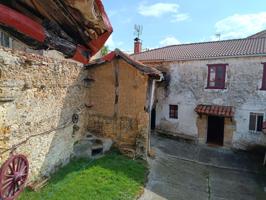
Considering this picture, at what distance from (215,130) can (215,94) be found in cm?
266

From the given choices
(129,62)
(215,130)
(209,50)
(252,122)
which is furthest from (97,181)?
(209,50)

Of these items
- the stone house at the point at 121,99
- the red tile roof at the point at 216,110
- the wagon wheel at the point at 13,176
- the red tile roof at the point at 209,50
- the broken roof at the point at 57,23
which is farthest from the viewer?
the red tile roof at the point at 209,50

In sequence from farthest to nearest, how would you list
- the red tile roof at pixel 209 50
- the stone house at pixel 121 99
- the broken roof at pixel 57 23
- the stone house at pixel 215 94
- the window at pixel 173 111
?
1. the window at pixel 173 111
2. the red tile roof at pixel 209 50
3. the stone house at pixel 215 94
4. the stone house at pixel 121 99
5. the broken roof at pixel 57 23

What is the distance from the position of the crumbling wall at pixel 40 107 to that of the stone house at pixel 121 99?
81 centimetres

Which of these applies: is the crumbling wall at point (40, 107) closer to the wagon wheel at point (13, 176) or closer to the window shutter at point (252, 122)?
the wagon wheel at point (13, 176)

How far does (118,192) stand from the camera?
7559 mm

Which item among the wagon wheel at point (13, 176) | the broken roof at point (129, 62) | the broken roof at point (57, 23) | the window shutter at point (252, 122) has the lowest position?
the wagon wheel at point (13, 176)

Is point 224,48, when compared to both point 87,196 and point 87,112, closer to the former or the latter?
point 87,112

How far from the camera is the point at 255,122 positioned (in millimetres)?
13695

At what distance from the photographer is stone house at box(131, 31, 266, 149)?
538 inches

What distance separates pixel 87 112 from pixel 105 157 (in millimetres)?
2376

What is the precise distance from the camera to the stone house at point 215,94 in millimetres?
13664

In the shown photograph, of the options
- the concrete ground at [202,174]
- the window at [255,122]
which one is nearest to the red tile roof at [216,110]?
the window at [255,122]

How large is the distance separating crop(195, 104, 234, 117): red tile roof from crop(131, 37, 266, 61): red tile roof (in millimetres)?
3221
